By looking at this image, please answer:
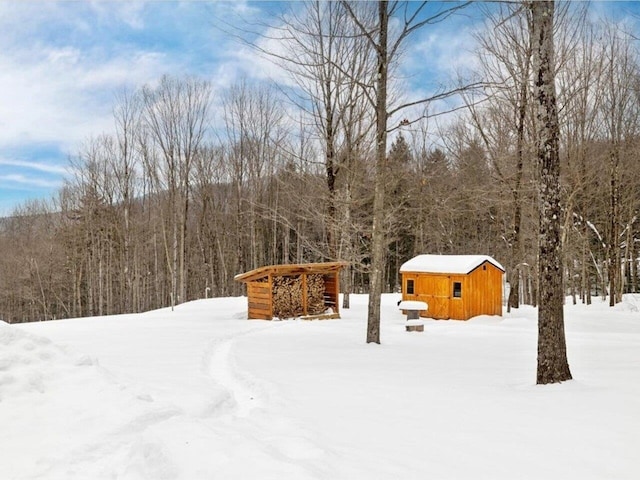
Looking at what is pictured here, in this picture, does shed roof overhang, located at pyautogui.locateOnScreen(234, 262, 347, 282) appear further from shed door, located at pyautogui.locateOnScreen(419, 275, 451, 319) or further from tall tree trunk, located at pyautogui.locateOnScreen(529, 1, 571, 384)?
tall tree trunk, located at pyautogui.locateOnScreen(529, 1, 571, 384)

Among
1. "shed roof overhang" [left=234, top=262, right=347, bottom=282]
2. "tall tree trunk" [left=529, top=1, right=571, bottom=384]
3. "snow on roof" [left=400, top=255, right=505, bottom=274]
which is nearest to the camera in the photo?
"tall tree trunk" [left=529, top=1, right=571, bottom=384]

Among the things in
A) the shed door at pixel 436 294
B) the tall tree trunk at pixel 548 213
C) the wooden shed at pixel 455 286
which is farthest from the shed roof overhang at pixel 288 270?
the tall tree trunk at pixel 548 213

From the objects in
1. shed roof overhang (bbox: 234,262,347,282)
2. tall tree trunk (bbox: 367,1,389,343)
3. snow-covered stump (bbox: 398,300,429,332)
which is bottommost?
snow-covered stump (bbox: 398,300,429,332)

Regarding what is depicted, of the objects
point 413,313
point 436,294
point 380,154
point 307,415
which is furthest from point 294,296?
point 307,415

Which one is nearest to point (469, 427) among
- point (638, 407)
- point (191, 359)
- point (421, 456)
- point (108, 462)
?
point (421, 456)

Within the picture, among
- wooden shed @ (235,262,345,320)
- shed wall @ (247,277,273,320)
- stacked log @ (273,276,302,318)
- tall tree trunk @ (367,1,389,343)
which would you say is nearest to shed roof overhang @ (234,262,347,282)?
wooden shed @ (235,262,345,320)

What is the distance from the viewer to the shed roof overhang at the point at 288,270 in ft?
50.4

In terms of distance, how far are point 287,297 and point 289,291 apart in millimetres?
225

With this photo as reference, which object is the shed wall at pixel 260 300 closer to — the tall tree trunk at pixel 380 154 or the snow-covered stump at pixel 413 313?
the snow-covered stump at pixel 413 313

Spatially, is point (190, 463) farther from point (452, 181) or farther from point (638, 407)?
point (452, 181)

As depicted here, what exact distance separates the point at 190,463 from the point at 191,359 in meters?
5.04

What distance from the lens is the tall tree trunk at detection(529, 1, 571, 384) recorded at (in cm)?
571

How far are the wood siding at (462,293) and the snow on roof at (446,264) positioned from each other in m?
0.16

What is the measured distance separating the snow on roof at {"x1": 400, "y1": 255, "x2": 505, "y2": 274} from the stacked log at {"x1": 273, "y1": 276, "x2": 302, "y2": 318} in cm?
418
